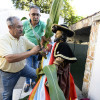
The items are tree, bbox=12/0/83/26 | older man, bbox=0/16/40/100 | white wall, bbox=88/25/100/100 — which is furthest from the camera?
tree, bbox=12/0/83/26

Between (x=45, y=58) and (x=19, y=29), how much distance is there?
64cm

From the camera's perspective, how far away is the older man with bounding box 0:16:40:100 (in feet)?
5.50

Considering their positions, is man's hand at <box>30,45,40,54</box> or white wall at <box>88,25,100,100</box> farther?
white wall at <box>88,25,100,100</box>

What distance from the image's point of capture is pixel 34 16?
2.30 meters

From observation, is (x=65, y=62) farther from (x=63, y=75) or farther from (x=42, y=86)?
(x=42, y=86)

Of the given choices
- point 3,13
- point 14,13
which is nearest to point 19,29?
point 14,13

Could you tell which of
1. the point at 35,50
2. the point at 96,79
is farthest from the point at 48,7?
the point at 35,50

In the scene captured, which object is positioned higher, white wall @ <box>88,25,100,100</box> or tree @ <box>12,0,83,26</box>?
tree @ <box>12,0,83,26</box>

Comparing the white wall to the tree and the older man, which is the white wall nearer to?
the older man

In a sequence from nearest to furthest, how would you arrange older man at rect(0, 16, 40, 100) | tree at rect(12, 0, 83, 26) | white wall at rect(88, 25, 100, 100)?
older man at rect(0, 16, 40, 100), white wall at rect(88, 25, 100, 100), tree at rect(12, 0, 83, 26)

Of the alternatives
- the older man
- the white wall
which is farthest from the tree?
the older man

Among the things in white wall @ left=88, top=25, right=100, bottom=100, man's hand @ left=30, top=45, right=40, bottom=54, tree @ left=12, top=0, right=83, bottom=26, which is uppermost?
tree @ left=12, top=0, right=83, bottom=26

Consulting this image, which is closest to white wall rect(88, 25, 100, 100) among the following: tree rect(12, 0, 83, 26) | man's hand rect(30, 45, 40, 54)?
man's hand rect(30, 45, 40, 54)

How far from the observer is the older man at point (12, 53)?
1676 mm
